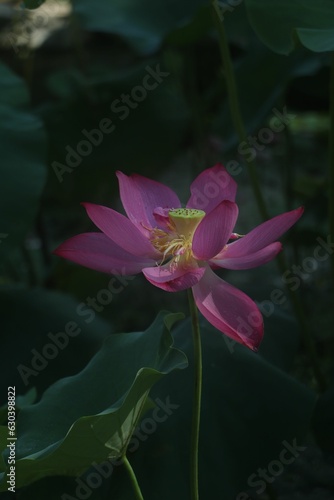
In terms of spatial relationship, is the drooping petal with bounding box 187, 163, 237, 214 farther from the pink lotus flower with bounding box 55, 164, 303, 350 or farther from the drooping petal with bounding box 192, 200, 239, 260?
the drooping petal with bounding box 192, 200, 239, 260

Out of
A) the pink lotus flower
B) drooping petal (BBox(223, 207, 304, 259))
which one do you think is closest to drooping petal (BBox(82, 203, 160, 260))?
the pink lotus flower

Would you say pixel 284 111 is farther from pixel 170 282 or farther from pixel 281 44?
pixel 170 282

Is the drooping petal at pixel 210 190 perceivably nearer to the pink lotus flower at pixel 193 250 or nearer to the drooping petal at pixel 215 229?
the pink lotus flower at pixel 193 250

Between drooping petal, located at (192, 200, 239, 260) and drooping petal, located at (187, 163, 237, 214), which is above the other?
drooping petal, located at (187, 163, 237, 214)

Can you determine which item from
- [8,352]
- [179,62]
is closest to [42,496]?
[8,352]

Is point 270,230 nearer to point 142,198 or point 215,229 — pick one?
point 215,229

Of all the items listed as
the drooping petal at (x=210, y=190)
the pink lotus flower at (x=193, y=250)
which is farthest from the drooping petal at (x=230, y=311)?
the drooping petal at (x=210, y=190)

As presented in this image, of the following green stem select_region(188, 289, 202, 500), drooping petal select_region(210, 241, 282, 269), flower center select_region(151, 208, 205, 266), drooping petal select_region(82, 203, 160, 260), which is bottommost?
green stem select_region(188, 289, 202, 500)
